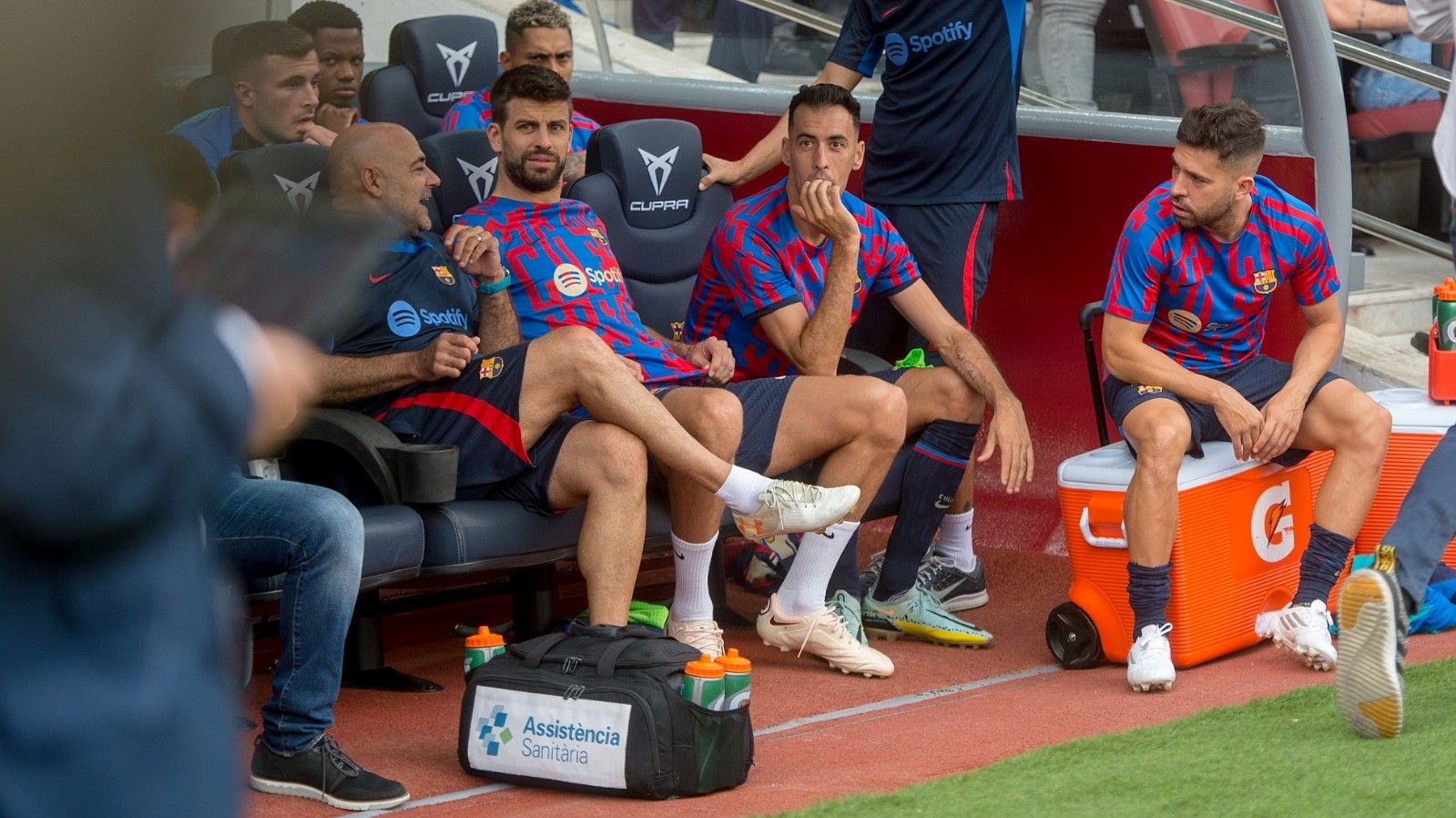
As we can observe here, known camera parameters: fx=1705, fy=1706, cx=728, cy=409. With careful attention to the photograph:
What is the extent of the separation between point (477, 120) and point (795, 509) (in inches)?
85.5

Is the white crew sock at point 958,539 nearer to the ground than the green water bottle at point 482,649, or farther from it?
nearer to the ground

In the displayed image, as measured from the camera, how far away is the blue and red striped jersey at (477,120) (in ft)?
16.8

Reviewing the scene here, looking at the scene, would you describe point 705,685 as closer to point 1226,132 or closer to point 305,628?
point 305,628

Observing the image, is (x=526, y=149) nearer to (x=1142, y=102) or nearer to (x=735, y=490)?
(x=735, y=490)

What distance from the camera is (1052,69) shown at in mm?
5129

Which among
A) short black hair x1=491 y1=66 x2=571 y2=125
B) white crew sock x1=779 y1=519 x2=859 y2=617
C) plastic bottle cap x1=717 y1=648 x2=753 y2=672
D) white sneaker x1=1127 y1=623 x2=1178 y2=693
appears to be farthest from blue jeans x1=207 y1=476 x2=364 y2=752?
white sneaker x1=1127 y1=623 x2=1178 y2=693

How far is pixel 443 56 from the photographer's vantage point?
5.71 metres

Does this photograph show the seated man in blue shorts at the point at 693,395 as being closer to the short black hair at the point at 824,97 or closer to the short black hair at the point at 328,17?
the short black hair at the point at 824,97

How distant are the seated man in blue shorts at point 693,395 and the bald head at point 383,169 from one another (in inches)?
8.6

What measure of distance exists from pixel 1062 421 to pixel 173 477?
4.18m

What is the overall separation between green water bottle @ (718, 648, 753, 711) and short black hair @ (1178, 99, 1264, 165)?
165 centimetres

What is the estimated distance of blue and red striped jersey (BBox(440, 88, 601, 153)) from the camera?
512cm

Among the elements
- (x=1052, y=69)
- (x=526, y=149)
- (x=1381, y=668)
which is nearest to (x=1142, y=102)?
(x=1052, y=69)

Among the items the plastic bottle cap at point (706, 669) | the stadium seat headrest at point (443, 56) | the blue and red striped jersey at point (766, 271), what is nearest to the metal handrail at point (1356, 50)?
the blue and red striped jersey at point (766, 271)
